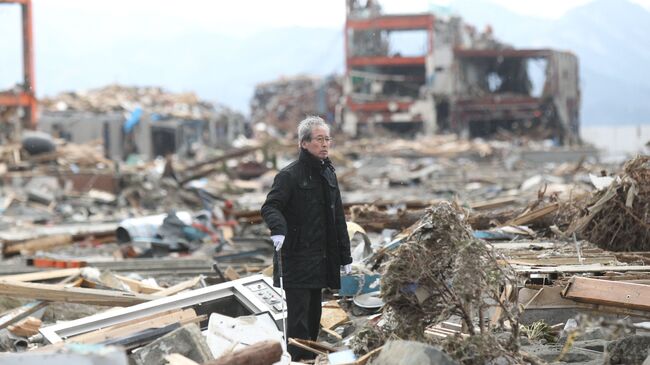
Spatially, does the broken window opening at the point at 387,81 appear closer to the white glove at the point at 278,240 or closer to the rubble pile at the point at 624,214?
the rubble pile at the point at 624,214

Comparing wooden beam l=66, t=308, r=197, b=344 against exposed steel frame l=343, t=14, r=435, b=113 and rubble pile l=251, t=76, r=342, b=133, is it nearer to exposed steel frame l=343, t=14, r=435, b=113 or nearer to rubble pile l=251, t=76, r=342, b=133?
exposed steel frame l=343, t=14, r=435, b=113

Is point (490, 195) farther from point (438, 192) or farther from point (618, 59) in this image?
point (618, 59)

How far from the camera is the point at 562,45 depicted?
11175 centimetres

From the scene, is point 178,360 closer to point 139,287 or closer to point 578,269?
point 578,269

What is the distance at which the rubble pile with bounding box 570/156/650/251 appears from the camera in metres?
8.33

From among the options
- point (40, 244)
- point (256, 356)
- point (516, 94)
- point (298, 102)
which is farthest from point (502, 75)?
point (256, 356)

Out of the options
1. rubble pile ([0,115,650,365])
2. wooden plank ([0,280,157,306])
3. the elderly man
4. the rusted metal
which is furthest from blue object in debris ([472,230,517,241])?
the rusted metal

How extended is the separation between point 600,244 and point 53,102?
41.0 m

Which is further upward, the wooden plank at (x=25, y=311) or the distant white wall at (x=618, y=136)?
the wooden plank at (x=25, y=311)

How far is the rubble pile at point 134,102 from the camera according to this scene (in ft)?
147

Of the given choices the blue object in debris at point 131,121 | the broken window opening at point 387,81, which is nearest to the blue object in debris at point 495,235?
the blue object in debris at point 131,121

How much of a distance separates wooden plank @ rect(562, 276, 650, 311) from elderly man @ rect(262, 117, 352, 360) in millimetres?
1464

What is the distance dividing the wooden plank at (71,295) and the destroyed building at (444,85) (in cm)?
4486

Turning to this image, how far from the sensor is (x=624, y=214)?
8.45m
